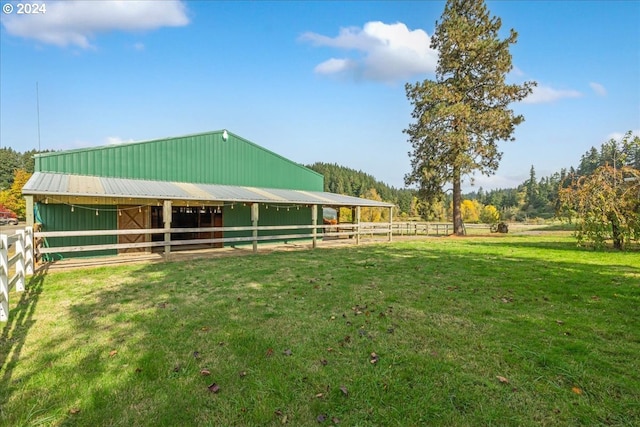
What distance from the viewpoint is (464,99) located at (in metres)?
22.8

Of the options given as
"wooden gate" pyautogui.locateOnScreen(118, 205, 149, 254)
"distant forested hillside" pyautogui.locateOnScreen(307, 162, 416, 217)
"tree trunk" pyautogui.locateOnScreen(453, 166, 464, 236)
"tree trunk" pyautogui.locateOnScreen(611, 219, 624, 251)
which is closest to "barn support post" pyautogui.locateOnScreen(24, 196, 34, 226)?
"wooden gate" pyautogui.locateOnScreen(118, 205, 149, 254)

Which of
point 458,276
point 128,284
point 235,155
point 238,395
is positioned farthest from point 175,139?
point 238,395

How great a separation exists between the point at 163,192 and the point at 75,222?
3.32 metres

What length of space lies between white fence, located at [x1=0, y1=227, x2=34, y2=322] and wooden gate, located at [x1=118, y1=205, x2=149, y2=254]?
467cm

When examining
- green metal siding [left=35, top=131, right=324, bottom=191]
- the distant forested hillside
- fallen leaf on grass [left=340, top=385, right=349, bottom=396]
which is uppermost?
the distant forested hillside

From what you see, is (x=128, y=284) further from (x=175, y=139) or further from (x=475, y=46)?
(x=475, y=46)

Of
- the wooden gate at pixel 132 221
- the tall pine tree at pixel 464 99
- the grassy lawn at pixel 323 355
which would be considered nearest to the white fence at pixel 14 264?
the grassy lawn at pixel 323 355

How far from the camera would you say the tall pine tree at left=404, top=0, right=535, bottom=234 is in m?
21.4

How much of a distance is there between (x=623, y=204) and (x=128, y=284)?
56.2 ft

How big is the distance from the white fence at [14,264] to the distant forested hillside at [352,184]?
211ft

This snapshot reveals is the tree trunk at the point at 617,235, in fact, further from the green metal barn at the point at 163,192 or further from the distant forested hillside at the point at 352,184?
the distant forested hillside at the point at 352,184

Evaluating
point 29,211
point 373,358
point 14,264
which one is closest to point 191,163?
point 29,211

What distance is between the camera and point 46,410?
269 cm

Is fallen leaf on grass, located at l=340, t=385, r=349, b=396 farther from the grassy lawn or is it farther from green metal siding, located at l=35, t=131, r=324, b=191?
green metal siding, located at l=35, t=131, r=324, b=191
